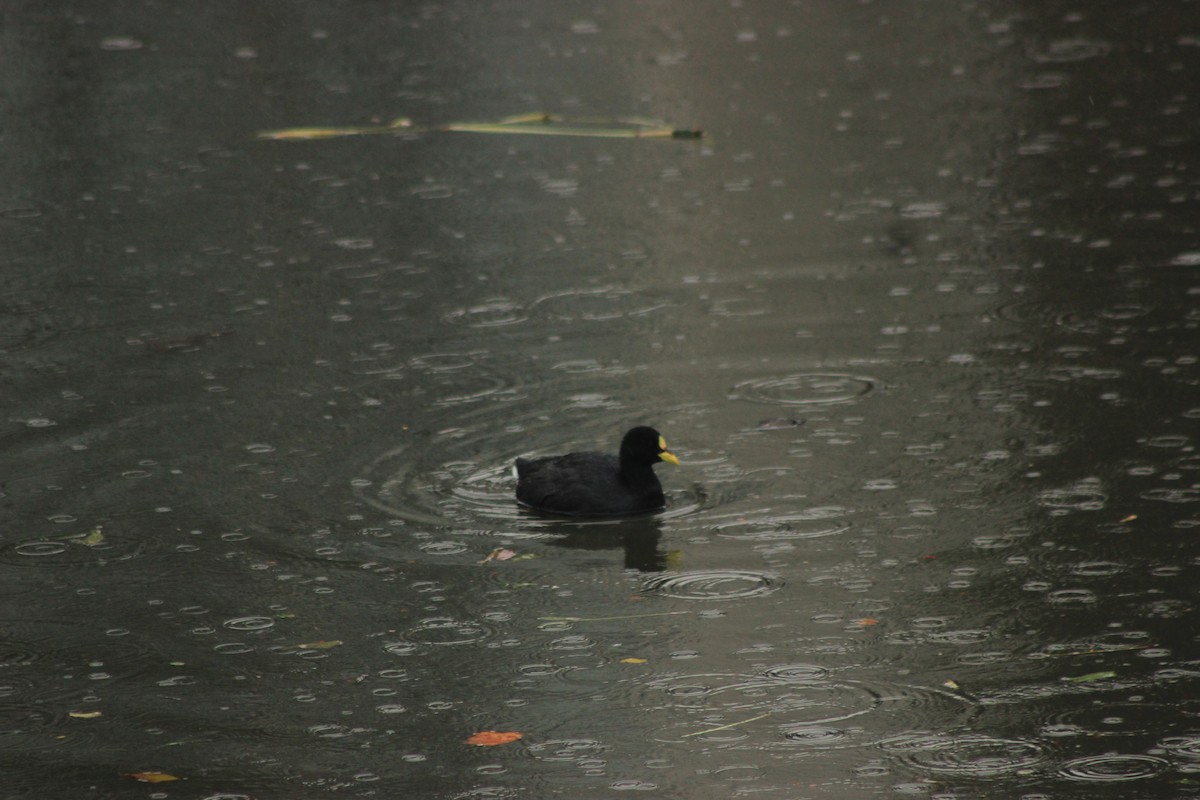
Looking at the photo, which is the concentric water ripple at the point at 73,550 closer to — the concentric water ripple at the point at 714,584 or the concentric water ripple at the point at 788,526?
the concentric water ripple at the point at 714,584

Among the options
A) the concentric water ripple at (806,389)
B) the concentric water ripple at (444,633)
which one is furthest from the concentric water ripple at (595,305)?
the concentric water ripple at (444,633)

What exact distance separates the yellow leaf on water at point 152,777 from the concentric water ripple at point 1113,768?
3.59 m

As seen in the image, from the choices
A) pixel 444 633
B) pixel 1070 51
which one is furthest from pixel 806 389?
pixel 1070 51

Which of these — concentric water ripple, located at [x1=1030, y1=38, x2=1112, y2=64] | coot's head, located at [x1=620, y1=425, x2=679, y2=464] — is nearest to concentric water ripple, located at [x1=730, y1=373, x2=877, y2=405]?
coot's head, located at [x1=620, y1=425, x2=679, y2=464]

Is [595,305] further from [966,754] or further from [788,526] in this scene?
[966,754]

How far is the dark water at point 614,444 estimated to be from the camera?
7.44 meters

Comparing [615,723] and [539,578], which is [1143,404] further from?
[615,723]

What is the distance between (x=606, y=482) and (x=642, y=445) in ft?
0.98

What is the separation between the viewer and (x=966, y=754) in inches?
276

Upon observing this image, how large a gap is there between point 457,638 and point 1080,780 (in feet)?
10.00

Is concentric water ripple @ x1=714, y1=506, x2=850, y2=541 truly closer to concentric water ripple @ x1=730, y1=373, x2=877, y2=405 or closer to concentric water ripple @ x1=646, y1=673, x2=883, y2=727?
concentric water ripple @ x1=646, y1=673, x2=883, y2=727

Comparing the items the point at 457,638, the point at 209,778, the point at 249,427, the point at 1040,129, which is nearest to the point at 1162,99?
the point at 1040,129

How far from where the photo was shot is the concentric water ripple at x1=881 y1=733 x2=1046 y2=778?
22.6 feet

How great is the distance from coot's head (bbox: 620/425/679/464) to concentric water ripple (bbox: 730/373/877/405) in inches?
67.0
